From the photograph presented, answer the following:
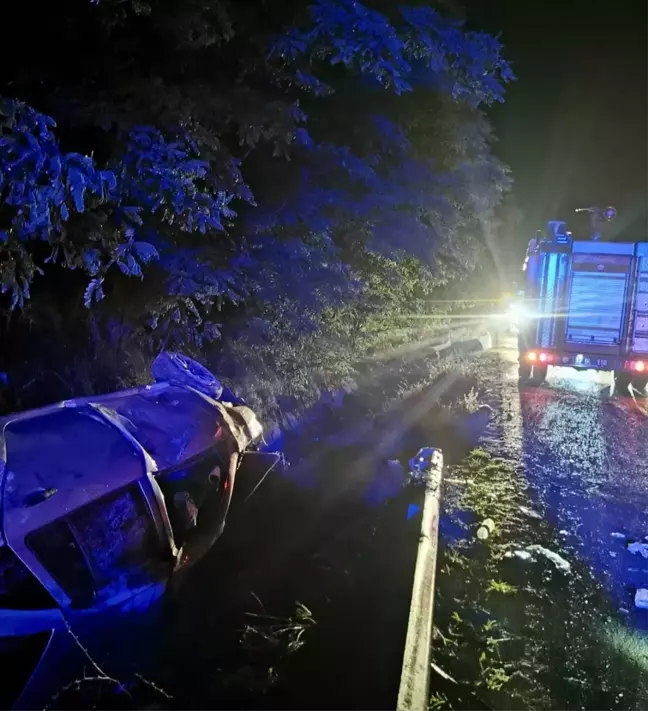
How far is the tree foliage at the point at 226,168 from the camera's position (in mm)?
Answer: 4211

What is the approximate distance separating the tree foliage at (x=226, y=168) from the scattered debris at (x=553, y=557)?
3.71 metres

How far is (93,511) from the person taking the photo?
3162mm

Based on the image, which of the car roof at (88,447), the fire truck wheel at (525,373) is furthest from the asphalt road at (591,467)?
the car roof at (88,447)

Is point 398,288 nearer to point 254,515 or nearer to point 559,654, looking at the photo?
point 254,515

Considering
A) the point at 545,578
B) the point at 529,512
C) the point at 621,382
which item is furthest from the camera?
the point at 621,382

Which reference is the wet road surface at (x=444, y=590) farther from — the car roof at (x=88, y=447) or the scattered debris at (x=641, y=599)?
the car roof at (x=88, y=447)

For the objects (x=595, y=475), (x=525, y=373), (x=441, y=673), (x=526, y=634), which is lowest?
(x=441, y=673)

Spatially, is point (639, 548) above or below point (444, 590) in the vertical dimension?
above

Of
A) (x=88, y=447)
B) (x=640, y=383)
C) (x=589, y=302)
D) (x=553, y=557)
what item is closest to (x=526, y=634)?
(x=553, y=557)

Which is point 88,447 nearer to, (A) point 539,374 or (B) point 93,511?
(B) point 93,511

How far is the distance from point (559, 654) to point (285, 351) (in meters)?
5.57

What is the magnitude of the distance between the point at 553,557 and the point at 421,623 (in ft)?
5.52

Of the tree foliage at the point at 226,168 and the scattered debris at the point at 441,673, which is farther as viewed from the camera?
the tree foliage at the point at 226,168

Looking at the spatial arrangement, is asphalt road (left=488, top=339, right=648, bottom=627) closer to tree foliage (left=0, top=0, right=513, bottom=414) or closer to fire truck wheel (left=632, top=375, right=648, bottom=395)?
fire truck wheel (left=632, top=375, right=648, bottom=395)
